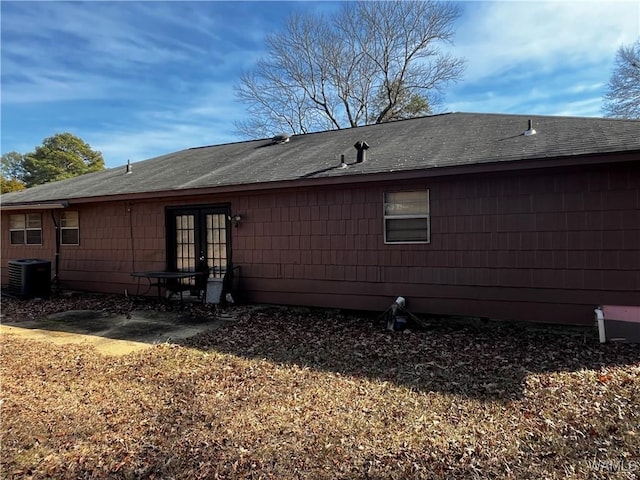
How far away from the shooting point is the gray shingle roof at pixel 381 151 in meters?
6.04

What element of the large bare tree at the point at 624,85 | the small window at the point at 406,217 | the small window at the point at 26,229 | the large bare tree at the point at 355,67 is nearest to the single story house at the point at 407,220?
the small window at the point at 406,217

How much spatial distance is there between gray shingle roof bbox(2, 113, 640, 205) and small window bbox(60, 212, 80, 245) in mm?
562

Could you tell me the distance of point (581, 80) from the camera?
11.4 meters

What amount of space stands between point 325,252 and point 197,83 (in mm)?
11252

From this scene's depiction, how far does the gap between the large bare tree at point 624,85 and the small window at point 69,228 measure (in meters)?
23.3

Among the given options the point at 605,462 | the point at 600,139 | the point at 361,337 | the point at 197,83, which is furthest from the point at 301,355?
the point at 197,83

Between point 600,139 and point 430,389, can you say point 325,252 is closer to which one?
point 430,389

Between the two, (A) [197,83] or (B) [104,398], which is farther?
(A) [197,83]

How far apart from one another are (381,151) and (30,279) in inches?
333

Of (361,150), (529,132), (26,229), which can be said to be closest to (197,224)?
(361,150)

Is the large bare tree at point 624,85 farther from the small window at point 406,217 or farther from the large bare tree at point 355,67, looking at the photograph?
the small window at point 406,217

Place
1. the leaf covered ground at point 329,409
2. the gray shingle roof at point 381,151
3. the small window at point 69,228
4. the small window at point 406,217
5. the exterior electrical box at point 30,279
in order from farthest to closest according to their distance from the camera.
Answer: the small window at point 69,228 < the exterior electrical box at point 30,279 < the small window at point 406,217 < the gray shingle roof at point 381,151 < the leaf covered ground at point 329,409

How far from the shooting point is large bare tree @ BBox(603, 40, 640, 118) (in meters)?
19.8

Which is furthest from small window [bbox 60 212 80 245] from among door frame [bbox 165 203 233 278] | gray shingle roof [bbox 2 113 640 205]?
door frame [bbox 165 203 233 278]
